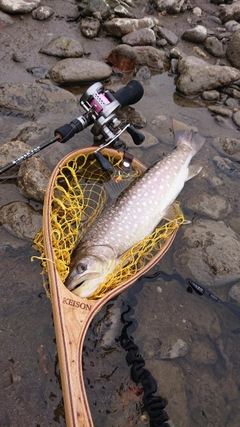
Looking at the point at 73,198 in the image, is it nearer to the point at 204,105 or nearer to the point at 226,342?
the point at 226,342

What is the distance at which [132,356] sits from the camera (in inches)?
136

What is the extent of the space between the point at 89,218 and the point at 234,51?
6094 millimetres

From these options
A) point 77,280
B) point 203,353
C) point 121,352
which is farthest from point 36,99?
point 203,353

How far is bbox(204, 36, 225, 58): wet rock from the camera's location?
8055 millimetres

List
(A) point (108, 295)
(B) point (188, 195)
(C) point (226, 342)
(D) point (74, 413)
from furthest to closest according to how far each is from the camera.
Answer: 1. (B) point (188, 195)
2. (C) point (226, 342)
3. (A) point (108, 295)
4. (D) point (74, 413)

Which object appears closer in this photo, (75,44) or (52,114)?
(52,114)

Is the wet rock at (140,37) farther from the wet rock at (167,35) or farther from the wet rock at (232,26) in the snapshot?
the wet rock at (232,26)

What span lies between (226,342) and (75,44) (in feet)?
21.0

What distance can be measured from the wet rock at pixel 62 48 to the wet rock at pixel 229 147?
353cm

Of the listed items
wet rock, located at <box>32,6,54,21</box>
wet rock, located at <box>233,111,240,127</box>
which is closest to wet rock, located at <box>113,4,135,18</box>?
wet rock, located at <box>32,6,54,21</box>

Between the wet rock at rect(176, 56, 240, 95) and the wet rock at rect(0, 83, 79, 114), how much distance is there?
2504 millimetres

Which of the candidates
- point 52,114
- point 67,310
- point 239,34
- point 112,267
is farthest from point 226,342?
point 239,34

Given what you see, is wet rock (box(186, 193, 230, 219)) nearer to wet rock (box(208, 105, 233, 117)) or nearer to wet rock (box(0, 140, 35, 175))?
wet rock (box(208, 105, 233, 117))

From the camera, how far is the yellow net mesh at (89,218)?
357 centimetres
